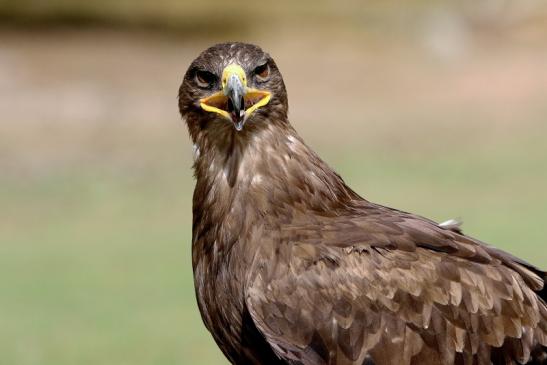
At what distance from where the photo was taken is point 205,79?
584 centimetres

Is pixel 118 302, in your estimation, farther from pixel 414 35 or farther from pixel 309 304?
pixel 414 35

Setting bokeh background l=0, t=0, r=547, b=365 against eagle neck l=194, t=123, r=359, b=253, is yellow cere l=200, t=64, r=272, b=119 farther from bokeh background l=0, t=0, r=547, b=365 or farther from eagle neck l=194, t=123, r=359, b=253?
bokeh background l=0, t=0, r=547, b=365

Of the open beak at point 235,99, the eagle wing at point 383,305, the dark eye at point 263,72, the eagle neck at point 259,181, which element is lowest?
the eagle wing at point 383,305

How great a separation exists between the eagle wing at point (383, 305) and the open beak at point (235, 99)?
1.84 feet

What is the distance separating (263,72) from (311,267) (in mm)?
900

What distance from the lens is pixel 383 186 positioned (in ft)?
55.8

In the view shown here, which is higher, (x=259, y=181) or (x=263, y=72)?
(x=263, y=72)

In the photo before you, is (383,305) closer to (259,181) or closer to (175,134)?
(259,181)

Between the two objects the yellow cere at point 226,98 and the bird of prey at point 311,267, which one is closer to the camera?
the bird of prey at point 311,267

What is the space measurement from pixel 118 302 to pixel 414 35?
47.6 ft

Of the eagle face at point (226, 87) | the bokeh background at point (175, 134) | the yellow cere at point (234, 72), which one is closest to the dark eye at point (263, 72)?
the eagle face at point (226, 87)

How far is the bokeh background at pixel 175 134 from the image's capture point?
1217 cm

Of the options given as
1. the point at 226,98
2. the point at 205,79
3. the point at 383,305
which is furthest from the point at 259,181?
the point at 383,305

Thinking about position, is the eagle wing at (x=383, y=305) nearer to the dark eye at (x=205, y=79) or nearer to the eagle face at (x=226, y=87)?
the eagle face at (x=226, y=87)
